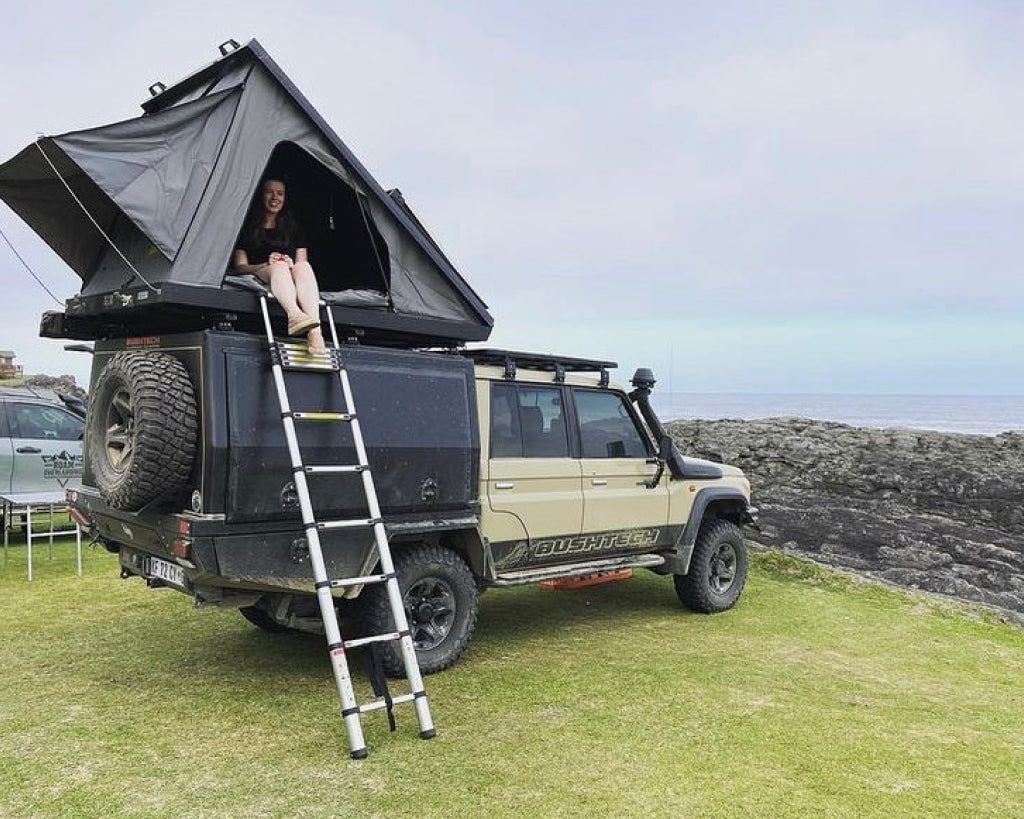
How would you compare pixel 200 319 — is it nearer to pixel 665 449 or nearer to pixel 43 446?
pixel 665 449

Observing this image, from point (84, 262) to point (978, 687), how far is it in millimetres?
6451

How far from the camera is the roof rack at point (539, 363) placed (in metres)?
6.05

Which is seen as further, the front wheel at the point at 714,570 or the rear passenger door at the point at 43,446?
the rear passenger door at the point at 43,446

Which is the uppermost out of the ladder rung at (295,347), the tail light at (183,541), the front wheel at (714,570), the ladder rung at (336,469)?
the ladder rung at (295,347)

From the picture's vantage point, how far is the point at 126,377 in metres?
4.67

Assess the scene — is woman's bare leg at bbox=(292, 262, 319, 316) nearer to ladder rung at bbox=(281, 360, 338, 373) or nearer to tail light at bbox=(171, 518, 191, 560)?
ladder rung at bbox=(281, 360, 338, 373)

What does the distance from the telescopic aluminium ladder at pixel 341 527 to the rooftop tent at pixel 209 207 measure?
41cm

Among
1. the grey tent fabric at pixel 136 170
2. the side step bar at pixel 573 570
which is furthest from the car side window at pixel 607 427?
the grey tent fabric at pixel 136 170

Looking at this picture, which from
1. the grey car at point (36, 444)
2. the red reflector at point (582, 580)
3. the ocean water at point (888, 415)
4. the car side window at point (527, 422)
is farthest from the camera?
the ocean water at point (888, 415)

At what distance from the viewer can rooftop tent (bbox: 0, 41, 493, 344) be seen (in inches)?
185

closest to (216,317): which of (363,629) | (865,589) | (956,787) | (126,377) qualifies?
(126,377)

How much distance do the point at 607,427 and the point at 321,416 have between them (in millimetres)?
2698

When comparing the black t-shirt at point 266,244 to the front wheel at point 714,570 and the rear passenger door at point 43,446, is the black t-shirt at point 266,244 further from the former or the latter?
the rear passenger door at point 43,446

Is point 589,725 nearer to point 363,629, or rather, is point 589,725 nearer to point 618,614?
point 363,629
